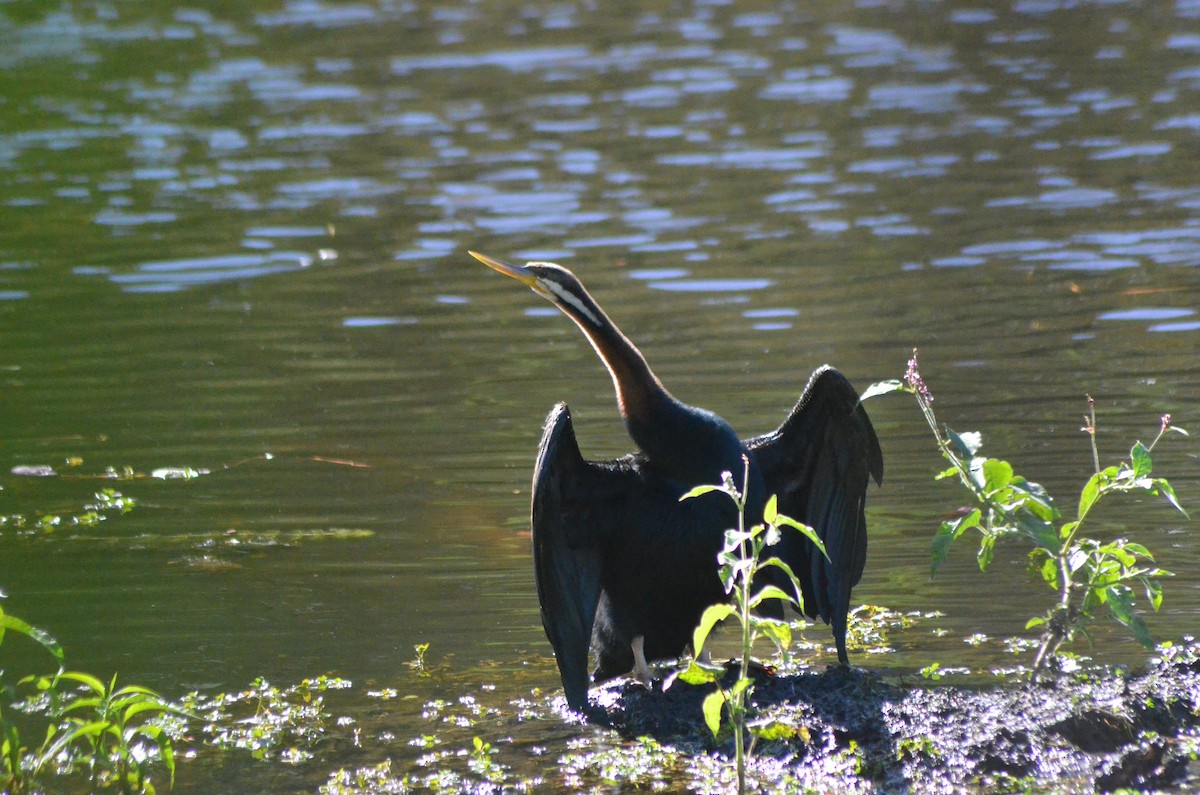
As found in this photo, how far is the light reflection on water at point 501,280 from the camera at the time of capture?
6480mm

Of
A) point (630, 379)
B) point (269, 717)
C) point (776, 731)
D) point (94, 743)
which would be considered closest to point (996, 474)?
point (776, 731)

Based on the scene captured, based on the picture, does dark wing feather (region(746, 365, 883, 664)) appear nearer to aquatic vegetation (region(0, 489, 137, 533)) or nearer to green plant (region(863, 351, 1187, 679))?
green plant (region(863, 351, 1187, 679))

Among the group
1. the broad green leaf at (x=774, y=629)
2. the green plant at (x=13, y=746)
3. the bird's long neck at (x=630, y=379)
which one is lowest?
the green plant at (x=13, y=746)

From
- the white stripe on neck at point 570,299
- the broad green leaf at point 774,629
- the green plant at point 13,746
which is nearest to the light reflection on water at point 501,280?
the green plant at point 13,746

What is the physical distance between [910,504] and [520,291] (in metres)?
4.74

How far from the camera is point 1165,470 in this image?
692cm

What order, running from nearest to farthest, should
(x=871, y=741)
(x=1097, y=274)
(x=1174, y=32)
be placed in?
(x=871, y=741)
(x=1097, y=274)
(x=1174, y=32)

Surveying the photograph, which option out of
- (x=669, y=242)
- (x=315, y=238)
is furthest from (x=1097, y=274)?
(x=315, y=238)

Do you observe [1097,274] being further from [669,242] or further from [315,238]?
[315,238]

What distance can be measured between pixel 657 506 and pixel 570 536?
277mm

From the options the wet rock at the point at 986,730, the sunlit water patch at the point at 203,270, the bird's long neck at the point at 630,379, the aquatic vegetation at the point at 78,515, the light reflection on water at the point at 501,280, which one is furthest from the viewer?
the sunlit water patch at the point at 203,270

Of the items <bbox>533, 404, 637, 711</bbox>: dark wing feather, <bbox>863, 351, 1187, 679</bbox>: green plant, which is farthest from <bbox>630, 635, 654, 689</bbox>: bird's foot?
<bbox>863, 351, 1187, 679</bbox>: green plant

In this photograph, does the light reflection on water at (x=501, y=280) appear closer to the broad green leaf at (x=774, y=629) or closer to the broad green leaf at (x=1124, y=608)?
the broad green leaf at (x=1124, y=608)

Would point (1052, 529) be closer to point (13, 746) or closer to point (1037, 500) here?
point (1037, 500)
